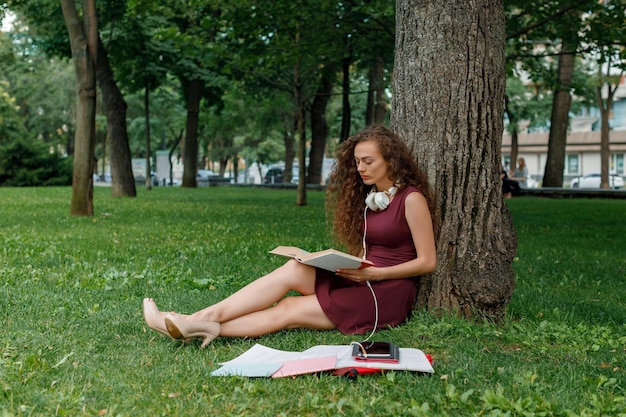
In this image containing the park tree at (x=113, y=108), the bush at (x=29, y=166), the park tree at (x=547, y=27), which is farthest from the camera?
the bush at (x=29, y=166)

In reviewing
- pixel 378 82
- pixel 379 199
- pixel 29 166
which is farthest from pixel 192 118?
pixel 379 199

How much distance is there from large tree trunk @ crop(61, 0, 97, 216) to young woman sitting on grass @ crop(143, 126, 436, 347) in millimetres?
10212

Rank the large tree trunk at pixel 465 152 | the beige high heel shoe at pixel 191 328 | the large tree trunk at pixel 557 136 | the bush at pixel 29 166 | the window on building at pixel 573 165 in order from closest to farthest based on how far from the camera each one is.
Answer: the beige high heel shoe at pixel 191 328
the large tree trunk at pixel 465 152
the large tree trunk at pixel 557 136
the bush at pixel 29 166
the window on building at pixel 573 165

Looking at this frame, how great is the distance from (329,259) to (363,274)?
1.14 ft

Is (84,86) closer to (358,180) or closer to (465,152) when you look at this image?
(358,180)

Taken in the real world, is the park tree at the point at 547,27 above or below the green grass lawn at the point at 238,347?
above

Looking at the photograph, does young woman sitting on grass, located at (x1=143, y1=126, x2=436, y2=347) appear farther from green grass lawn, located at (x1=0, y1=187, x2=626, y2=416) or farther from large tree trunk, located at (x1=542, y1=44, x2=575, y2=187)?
large tree trunk, located at (x1=542, y1=44, x2=575, y2=187)

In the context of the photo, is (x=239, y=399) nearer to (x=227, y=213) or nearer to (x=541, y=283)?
(x=541, y=283)

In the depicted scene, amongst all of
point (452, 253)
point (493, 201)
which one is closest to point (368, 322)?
point (452, 253)

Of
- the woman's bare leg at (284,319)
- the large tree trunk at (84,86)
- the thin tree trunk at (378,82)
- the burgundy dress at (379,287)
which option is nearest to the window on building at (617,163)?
the thin tree trunk at (378,82)

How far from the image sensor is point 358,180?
605 centimetres

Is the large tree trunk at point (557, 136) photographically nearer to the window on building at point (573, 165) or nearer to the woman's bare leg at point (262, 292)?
the woman's bare leg at point (262, 292)

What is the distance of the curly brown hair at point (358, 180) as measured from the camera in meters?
5.78

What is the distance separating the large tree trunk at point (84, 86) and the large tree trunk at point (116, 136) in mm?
9924
